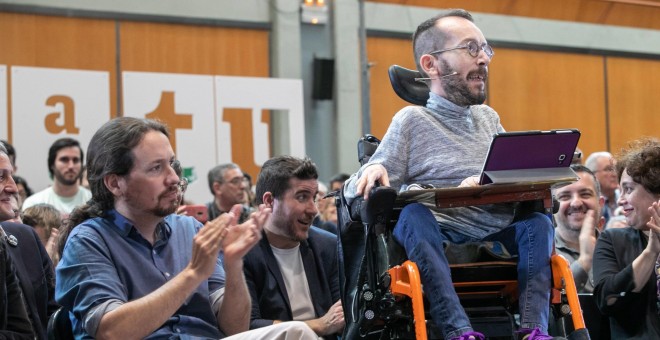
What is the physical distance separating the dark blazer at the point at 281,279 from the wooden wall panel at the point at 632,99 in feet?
23.0

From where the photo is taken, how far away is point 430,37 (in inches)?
126

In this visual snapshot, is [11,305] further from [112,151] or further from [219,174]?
[219,174]

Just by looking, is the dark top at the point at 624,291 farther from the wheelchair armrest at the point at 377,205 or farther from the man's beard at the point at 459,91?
the wheelchair armrest at the point at 377,205

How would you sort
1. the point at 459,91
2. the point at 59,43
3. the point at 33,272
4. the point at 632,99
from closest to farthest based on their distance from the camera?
1. the point at 33,272
2. the point at 459,91
3. the point at 59,43
4. the point at 632,99

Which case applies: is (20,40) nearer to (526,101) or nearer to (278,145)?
(278,145)

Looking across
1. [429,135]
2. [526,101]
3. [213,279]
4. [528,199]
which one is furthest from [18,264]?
[526,101]

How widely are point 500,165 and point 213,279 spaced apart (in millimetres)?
929

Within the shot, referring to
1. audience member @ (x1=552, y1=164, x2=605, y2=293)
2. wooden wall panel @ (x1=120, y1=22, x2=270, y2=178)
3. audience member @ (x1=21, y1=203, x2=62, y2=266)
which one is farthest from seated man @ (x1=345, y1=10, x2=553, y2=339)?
wooden wall panel @ (x1=120, y1=22, x2=270, y2=178)

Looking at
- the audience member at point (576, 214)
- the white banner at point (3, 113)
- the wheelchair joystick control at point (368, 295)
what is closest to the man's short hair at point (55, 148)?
the white banner at point (3, 113)

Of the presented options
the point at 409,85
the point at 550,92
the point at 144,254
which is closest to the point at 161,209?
the point at 144,254

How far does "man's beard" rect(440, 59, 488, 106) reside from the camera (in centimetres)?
306

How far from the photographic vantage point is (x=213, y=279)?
269 centimetres

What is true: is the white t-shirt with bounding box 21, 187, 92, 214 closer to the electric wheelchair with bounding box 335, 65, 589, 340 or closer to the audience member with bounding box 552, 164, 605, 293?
the audience member with bounding box 552, 164, 605, 293

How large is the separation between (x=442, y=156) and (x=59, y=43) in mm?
5527
